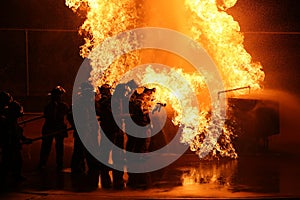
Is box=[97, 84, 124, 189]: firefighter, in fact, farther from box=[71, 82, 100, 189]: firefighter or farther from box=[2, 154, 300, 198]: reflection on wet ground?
box=[2, 154, 300, 198]: reflection on wet ground

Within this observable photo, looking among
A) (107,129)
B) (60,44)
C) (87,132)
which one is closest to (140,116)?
(107,129)

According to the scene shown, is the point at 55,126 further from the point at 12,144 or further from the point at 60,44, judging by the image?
the point at 60,44

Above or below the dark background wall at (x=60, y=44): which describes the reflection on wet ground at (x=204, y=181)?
below

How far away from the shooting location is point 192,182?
36.7 feet

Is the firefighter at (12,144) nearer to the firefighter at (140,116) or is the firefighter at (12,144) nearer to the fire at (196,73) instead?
the firefighter at (140,116)

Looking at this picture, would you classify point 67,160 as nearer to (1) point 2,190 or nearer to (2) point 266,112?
(1) point 2,190

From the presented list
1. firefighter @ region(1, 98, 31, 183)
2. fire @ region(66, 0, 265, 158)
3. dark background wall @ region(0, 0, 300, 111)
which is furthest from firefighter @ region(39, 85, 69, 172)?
dark background wall @ region(0, 0, 300, 111)

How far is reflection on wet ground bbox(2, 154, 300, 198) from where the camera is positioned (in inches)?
399

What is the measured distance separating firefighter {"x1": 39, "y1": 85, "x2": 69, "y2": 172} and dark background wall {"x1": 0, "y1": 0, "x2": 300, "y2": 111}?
5786 millimetres

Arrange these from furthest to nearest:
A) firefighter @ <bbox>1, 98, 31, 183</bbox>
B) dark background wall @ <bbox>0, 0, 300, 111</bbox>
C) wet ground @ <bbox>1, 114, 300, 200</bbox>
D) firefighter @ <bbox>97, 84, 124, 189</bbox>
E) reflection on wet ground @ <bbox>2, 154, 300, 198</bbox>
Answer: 1. dark background wall @ <bbox>0, 0, 300, 111</bbox>
2. firefighter @ <bbox>97, 84, 124, 189</bbox>
3. firefighter @ <bbox>1, 98, 31, 183</bbox>
4. reflection on wet ground @ <bbox>2, 154, 300, 198</bbox>
5. wet ground @ <bbox>1, 114, 300, 200</bbox>

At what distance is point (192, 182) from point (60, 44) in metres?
9.63

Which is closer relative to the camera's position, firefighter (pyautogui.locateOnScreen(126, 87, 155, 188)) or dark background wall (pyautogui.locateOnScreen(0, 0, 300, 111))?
firefighter (pyautogui.locateOnScreen(126, 87, 155, 188))

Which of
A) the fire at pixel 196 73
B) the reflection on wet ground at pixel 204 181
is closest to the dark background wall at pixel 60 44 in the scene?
the fire at pixel 196 73

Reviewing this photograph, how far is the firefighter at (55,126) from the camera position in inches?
505
